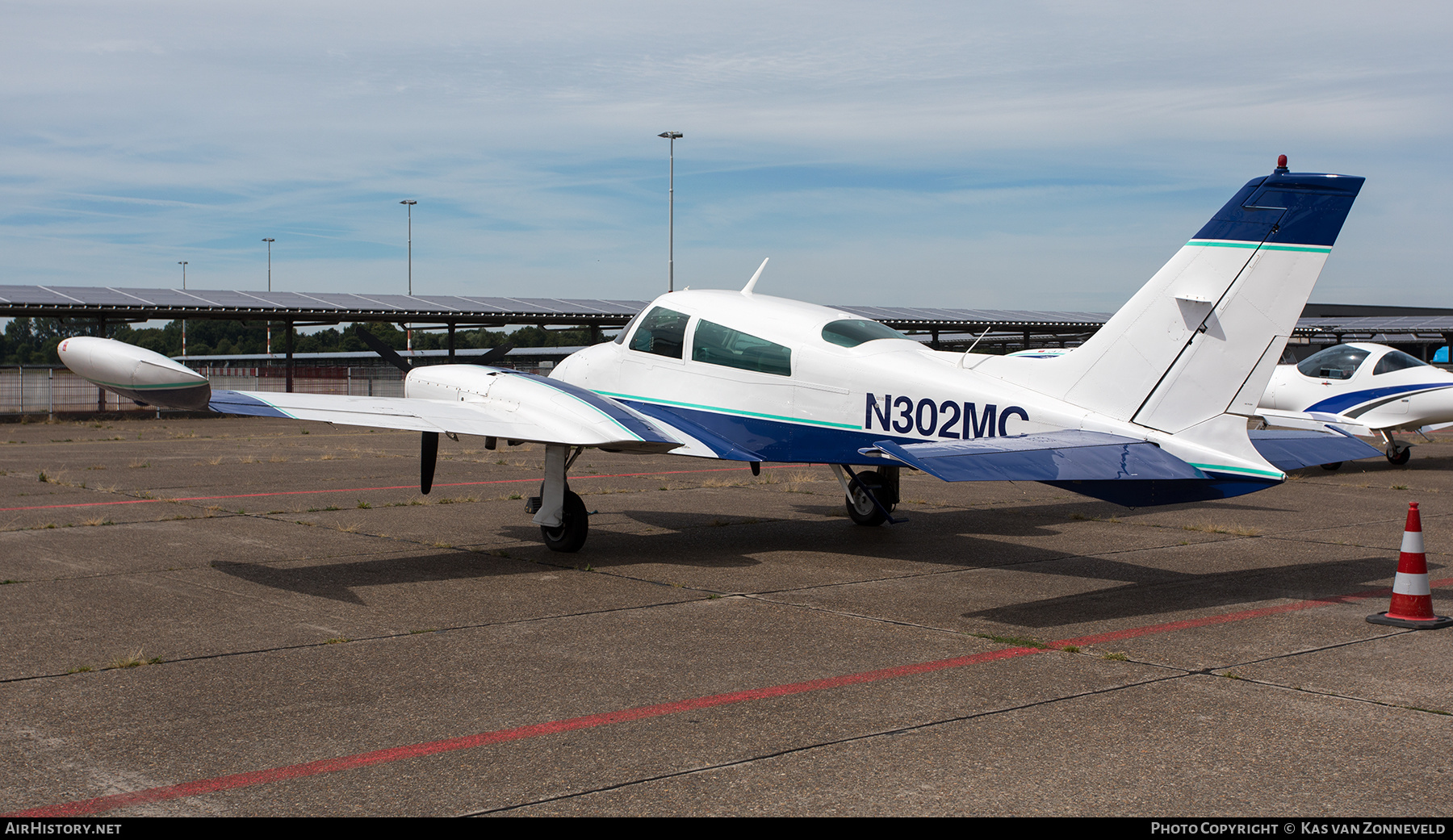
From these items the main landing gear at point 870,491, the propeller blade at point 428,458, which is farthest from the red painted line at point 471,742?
the propeller blade at point 428,458

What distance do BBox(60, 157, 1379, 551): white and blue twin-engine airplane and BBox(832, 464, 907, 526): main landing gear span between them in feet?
0.11

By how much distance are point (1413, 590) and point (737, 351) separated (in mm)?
5910

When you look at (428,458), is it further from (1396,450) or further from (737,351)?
(1396,450)

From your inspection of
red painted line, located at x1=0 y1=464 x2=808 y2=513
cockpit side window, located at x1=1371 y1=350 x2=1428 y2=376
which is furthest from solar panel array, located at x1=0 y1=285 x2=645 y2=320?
cockpit side window, located at x1=1371 y1=350 x2=1428 y2=376

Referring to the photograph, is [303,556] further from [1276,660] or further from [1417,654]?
[1417,654]

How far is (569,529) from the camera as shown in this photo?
35.2 feet

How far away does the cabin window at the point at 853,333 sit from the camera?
10.3m

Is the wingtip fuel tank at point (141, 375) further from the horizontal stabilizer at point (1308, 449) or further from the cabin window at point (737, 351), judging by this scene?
the horizontal stabilizer at point (1308, 449)

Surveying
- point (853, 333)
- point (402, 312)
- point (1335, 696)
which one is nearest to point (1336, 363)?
point (853, 333)

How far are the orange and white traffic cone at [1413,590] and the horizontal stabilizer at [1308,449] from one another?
1227 mm

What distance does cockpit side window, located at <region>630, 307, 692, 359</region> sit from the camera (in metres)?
11.4

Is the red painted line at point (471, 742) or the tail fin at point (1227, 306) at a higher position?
the tail fin at point (1227, 306)

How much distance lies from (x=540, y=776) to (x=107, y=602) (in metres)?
5.23

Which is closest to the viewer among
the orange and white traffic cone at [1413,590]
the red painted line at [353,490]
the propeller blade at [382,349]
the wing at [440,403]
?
the orange and white traffic cone at [1413,590]
